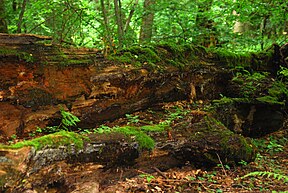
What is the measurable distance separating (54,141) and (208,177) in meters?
2.74

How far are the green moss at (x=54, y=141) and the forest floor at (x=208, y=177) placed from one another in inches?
32.1

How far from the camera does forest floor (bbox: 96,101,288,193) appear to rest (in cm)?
431

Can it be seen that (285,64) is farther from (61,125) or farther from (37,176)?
(37,176)

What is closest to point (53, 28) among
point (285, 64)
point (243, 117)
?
point (243, 117)

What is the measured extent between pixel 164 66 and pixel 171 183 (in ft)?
10.4

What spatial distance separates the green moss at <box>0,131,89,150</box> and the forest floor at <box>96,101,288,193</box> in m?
0.81

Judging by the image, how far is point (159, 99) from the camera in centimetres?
679

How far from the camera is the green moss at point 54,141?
354 cm

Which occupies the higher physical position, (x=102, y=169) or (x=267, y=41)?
(x=267, y=41)

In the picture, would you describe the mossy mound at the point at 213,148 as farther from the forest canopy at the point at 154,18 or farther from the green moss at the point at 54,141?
the forest canopy at the point at 154,18

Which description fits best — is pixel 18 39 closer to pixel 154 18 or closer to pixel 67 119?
pixel 67 119

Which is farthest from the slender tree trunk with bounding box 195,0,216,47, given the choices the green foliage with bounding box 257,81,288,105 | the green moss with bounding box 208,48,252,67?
the green foliage with bounding box 257,81,288,105

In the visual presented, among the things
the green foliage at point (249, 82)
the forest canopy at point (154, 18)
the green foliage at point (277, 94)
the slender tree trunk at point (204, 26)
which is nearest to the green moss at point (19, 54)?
the forest canopy at point (154, 18)

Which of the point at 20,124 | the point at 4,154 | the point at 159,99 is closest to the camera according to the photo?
the point at 4,154
